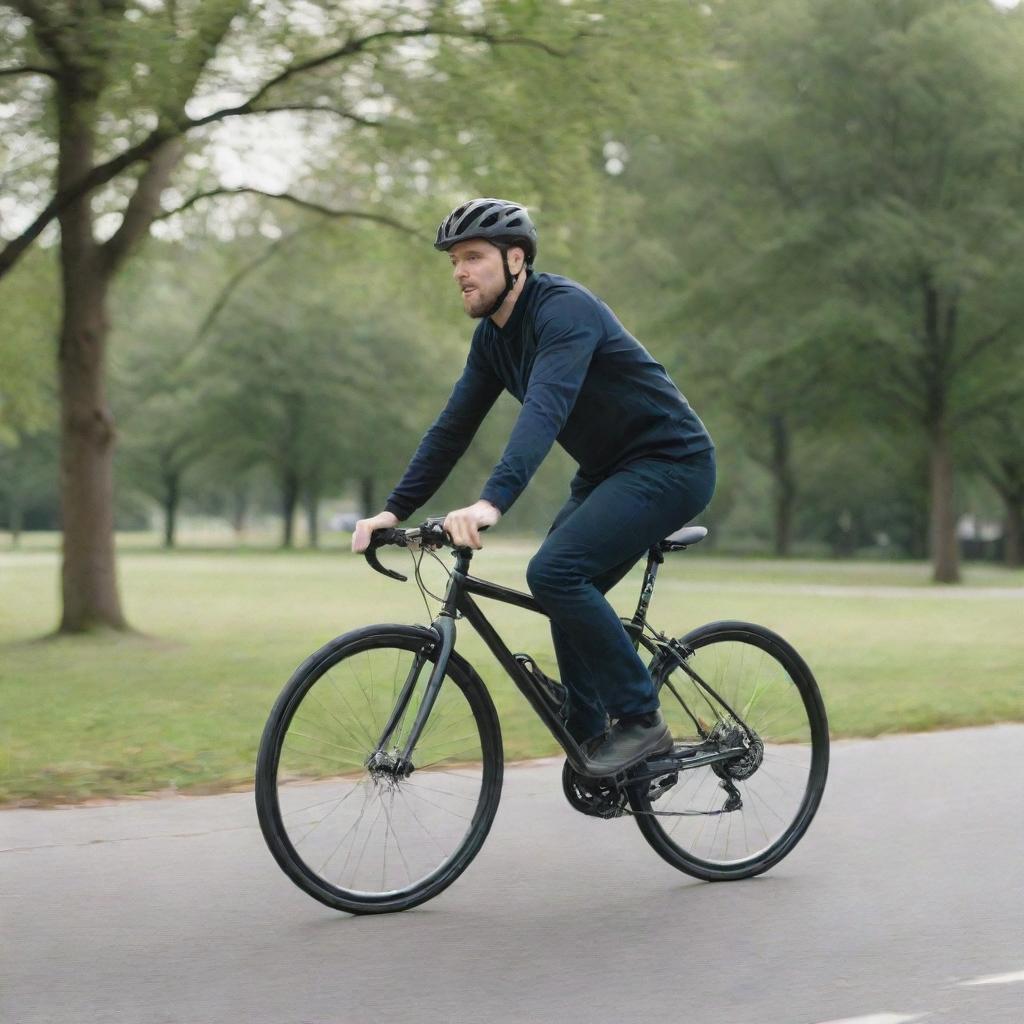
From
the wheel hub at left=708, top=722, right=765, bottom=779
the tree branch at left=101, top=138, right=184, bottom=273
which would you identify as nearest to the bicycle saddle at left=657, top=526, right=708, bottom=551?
the wheel hub at left=708, top=722, right=765, bottom=779

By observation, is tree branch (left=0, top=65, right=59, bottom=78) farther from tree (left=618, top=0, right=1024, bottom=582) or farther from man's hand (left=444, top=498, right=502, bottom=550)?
tree (left=618, top=0, right=1024, bottom=582)

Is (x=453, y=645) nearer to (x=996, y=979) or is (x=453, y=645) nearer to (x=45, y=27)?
(x=996, y=979)

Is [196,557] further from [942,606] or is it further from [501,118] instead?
[501,118]

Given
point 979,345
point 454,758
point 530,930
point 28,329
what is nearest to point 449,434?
point 454,758

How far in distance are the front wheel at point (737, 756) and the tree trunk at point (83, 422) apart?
386 inches

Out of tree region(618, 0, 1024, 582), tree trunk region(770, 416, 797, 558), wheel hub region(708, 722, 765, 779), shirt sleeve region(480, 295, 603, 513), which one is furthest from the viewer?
tree trunk region(770, 416, 797, 558)

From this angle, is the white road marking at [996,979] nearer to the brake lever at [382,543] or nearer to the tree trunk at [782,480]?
the brake lever at [382,543]

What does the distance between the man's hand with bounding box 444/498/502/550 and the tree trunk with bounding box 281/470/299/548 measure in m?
45.9

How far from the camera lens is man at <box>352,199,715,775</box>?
13.8ft

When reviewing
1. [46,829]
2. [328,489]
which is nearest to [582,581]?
[46,829]

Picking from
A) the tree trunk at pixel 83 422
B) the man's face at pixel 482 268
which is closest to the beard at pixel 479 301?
the man's face at pixel 482 268

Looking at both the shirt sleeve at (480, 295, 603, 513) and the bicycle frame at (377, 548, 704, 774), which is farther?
the bicycle frame at (377, 548, 704, 774)

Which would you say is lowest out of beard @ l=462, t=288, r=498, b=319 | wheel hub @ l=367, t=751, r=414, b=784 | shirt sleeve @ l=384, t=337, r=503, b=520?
wheel hub @ l=367, t=751, r=414, b=784

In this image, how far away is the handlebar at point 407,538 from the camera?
409 centimetres
